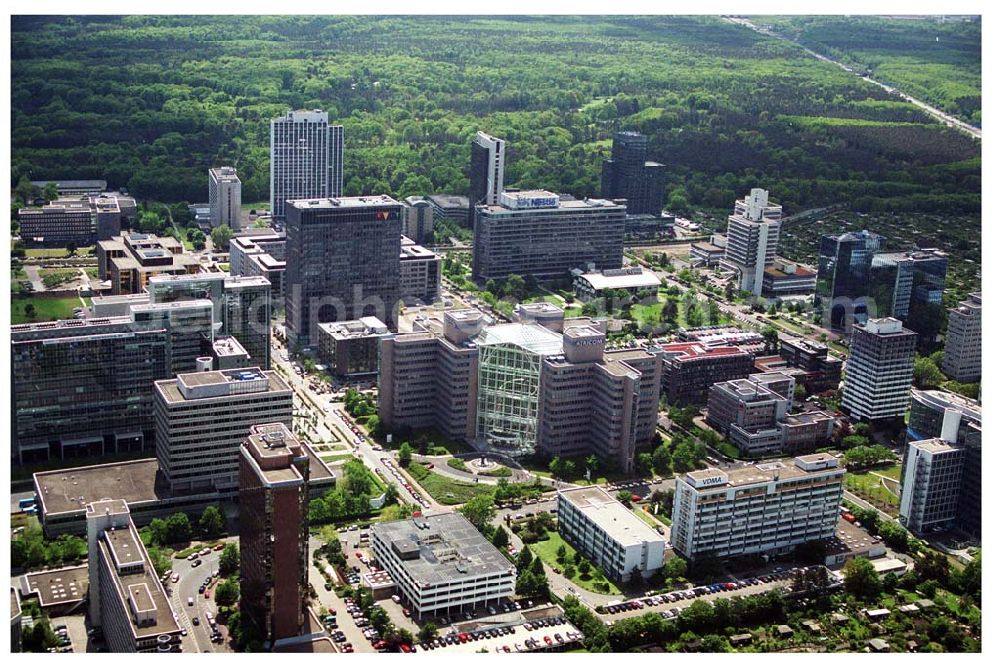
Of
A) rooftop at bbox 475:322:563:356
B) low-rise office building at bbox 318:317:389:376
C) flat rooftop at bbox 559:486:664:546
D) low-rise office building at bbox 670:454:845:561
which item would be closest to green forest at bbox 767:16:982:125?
low-rise office building at bbox 318:317:389:376

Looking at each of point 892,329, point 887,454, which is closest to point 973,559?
point 887,454

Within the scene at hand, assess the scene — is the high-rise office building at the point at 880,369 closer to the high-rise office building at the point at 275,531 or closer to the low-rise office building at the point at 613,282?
the low-rise office building at the point at 613,282

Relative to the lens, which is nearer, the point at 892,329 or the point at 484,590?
the point at 484,590

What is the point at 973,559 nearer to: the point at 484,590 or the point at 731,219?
the point at 484,590

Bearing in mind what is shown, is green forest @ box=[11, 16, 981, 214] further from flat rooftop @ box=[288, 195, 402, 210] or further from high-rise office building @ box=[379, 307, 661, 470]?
high-rise office building @ box=[379, 307, 661, 470]

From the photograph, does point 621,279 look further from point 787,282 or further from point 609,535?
point 609,535

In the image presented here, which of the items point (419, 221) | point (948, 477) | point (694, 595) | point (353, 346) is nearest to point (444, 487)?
point (694, 595)

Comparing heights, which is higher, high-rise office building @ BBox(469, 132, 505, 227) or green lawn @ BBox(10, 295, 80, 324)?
high-rise office building @ BBox(469, 132, 505, 227)
